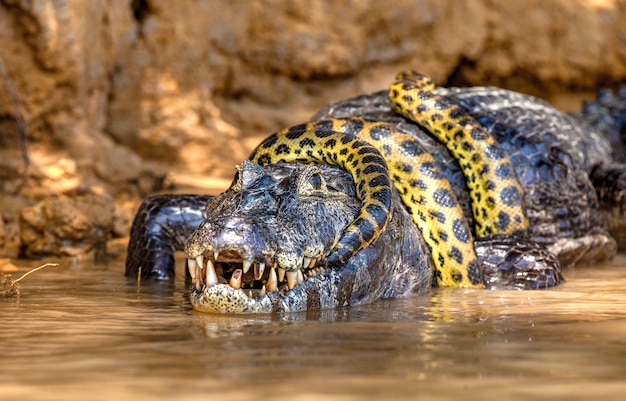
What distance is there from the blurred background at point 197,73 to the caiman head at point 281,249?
8.78 ft

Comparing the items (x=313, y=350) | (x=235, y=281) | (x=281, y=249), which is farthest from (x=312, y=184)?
(x=313, y=350)

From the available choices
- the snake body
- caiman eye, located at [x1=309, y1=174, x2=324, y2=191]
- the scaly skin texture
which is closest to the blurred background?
the scaly skin texture

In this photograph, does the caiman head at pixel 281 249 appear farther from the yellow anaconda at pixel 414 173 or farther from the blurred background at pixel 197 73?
the blurred background at pixel 197 73

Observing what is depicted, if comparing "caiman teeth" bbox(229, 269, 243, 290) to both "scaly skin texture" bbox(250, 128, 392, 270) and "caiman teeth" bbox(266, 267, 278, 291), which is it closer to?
"caiman teeth" bbox(266, 267, 278, 291)

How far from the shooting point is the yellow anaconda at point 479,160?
679 cm

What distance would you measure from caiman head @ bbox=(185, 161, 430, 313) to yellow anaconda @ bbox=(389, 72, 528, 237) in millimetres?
1466

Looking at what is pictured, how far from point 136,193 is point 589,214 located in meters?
3.98

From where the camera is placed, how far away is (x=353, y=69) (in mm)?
11922

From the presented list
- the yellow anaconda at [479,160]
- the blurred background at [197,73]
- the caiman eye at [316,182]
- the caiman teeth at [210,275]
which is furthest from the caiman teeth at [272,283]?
the blurred background at [197,73]

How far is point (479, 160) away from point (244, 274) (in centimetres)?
274

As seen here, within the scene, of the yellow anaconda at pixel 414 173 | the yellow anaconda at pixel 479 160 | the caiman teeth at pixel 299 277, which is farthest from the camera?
the yellow anaconda at pixel 479 160

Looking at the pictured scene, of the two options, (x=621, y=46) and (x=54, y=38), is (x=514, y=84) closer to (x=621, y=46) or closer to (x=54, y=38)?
(x=621, y=46)

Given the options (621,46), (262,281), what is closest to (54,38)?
(262,281)

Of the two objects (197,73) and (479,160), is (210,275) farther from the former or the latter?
(197,73)
